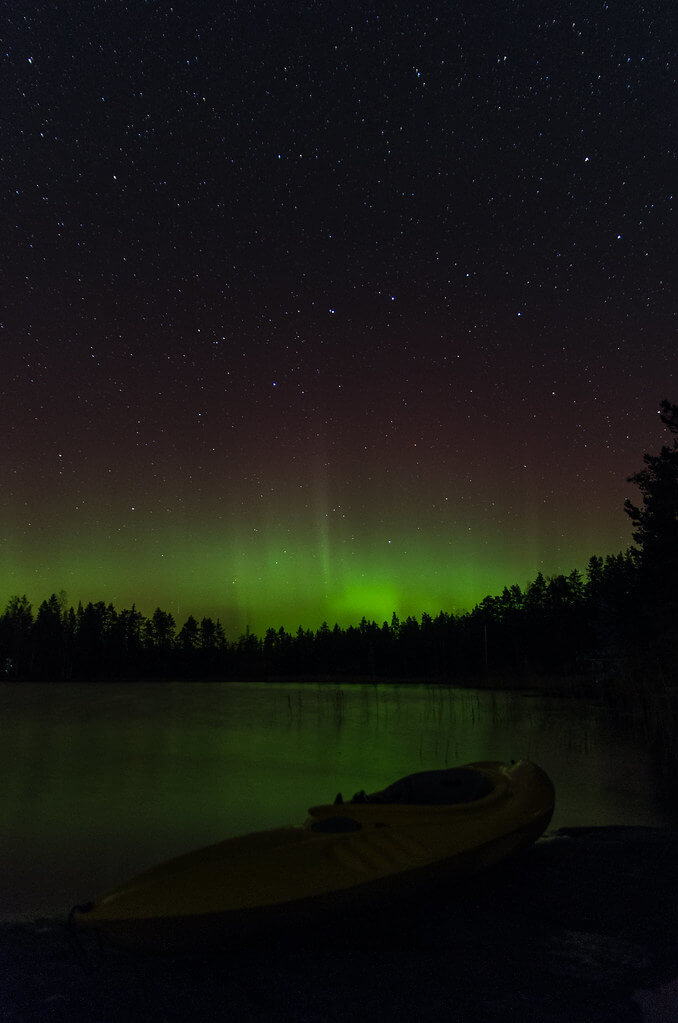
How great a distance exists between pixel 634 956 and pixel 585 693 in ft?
88.1

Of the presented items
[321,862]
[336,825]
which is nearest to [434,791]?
[336,825]

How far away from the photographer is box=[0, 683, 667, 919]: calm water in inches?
268

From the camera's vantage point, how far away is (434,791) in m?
5.15

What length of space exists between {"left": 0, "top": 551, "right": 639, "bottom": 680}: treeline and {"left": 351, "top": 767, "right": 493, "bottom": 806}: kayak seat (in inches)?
2117

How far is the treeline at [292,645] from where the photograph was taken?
62094 millimetres

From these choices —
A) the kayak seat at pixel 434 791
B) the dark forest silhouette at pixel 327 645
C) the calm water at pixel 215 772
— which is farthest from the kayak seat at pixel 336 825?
the dark forest silhouette at pixel 327 645

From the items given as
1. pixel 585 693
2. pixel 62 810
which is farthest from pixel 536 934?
pixel 585 693

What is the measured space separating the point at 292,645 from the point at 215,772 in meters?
73.2

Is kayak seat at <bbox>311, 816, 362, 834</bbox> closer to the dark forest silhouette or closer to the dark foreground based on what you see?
the dark foreground

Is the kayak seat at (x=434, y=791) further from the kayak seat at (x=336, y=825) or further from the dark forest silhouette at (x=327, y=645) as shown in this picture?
the dark forest silhouette at (x=327, y=645)

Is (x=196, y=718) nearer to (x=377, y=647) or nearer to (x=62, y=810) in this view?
(x=62, y=810)

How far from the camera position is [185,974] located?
3654mm

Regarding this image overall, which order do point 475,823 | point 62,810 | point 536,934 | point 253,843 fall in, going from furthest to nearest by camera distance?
point 62,810
point 475,823
point 253,843
point 536,934

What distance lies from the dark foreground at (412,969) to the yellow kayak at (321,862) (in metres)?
0.23
